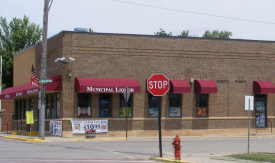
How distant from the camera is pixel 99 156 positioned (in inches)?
669

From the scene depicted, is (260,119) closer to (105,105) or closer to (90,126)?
(105,105)

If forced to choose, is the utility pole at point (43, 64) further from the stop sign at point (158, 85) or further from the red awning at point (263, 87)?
the red awning at point (263, 87)

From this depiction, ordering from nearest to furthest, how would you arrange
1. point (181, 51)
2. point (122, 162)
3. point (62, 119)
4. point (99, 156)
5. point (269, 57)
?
point (122, 162) < point (99, 156) < point (62, 119) < point (181, 51) < point (269, 57)

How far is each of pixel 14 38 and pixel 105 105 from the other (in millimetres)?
26092

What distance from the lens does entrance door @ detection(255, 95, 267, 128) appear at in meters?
33.2

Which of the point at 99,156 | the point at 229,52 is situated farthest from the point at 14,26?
the point at 99,156

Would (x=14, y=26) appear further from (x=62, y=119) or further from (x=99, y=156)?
(x=99, y=156)

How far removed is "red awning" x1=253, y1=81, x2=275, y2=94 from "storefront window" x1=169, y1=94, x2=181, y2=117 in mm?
6035

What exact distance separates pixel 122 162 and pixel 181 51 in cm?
1728

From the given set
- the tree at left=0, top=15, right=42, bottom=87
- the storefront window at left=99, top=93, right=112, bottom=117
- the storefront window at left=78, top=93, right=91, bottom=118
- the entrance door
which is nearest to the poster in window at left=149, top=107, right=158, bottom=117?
the storefront window at left=99, top=93, right=112, bottom=117

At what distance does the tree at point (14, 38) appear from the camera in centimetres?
5122

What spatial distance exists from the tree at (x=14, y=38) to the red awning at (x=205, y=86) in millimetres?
26866

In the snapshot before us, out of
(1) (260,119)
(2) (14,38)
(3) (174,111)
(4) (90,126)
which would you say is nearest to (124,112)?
(4) (90,126)

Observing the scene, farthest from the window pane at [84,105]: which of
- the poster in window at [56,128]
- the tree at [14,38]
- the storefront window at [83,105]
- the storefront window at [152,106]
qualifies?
the tree at [14,38]
